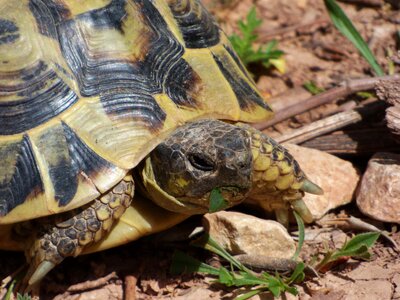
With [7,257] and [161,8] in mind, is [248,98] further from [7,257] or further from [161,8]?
[7,257]

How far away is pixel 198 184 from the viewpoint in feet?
10.2

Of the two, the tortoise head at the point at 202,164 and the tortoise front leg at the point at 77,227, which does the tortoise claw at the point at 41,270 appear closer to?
the tortoise front leg at the point at 77,227

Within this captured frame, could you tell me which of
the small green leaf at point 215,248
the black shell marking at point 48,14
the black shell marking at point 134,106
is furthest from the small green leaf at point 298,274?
the black shell marking at point 48,14

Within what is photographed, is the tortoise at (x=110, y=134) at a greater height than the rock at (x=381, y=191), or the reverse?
the tortoise at (x=110, y=134)

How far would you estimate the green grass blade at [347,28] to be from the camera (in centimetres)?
454

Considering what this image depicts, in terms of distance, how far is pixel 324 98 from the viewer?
14.4 feet

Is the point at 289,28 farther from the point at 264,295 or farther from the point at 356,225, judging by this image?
the point at 264,295

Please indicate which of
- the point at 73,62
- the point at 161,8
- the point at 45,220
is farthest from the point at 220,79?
the point at 45,220

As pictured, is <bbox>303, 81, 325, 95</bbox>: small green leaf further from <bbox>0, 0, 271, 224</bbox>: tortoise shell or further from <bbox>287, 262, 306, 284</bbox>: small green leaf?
<bbox>287, 262, 306, 284</bbox>: small green leaf

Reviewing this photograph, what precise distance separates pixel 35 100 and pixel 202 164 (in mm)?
779

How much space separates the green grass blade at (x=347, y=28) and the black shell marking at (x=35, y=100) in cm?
206

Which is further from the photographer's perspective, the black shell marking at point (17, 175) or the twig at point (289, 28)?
the twig at point (289, 28)

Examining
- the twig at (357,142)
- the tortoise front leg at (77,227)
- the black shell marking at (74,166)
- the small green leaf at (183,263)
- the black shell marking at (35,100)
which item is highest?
the black shell marking at (35,100)

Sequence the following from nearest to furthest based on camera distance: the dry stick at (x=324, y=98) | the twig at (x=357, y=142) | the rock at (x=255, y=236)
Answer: the rock at (x=255, y=236), the twig at (x=357, y=142), the dry stick at (x=324, y=98)
